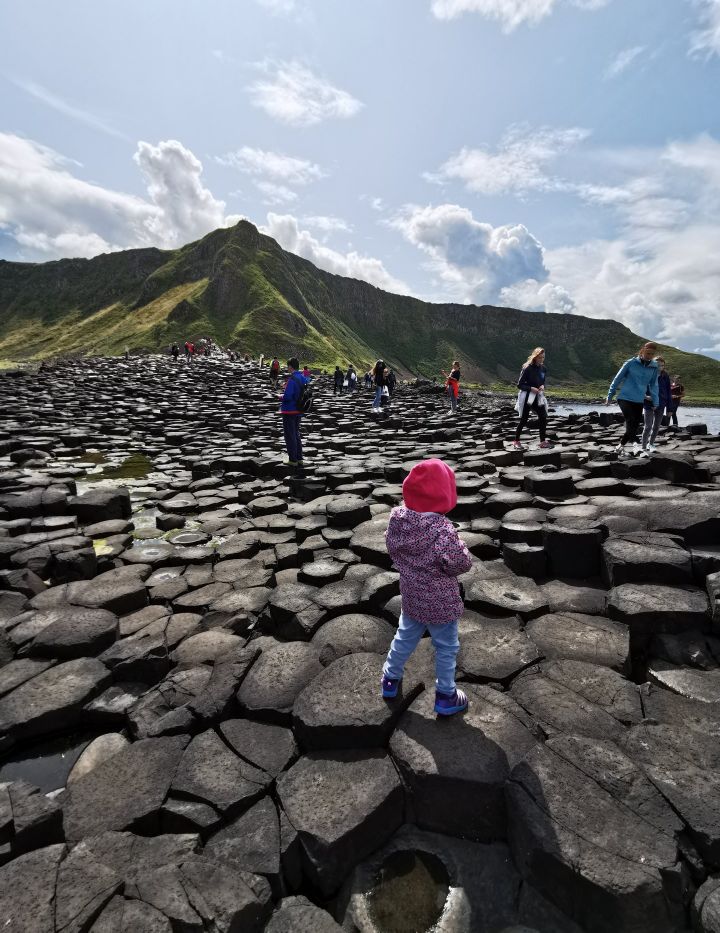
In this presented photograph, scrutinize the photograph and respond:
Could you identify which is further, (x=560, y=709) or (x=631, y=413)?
(x=631, y=413)

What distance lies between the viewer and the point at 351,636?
3965mm

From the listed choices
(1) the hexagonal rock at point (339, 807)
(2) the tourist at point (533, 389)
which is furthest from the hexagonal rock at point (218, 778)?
(2) the tourist at point (533, 389)

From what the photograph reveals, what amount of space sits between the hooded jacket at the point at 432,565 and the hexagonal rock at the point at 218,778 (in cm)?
142

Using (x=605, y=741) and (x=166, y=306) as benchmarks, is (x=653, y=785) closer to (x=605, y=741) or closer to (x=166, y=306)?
(x=605, y=741)

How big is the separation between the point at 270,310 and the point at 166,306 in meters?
26.1

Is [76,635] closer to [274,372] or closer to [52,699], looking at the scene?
[52,699]

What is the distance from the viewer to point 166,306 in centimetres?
9862

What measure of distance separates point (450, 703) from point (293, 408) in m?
8.43

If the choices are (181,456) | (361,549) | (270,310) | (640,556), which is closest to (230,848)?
(361,549)

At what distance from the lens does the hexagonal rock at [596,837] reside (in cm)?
191

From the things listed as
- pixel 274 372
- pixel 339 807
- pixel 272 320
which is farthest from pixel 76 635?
pixel 272 320

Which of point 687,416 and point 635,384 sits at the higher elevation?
point 635,384

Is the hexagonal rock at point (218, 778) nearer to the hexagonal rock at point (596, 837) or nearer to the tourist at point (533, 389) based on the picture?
the hexagonal rock at point (596, 837)

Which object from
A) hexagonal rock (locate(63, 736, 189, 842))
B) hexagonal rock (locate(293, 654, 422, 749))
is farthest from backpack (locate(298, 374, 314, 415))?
hexagonal rock (locate(63, 736, 189, 842))
